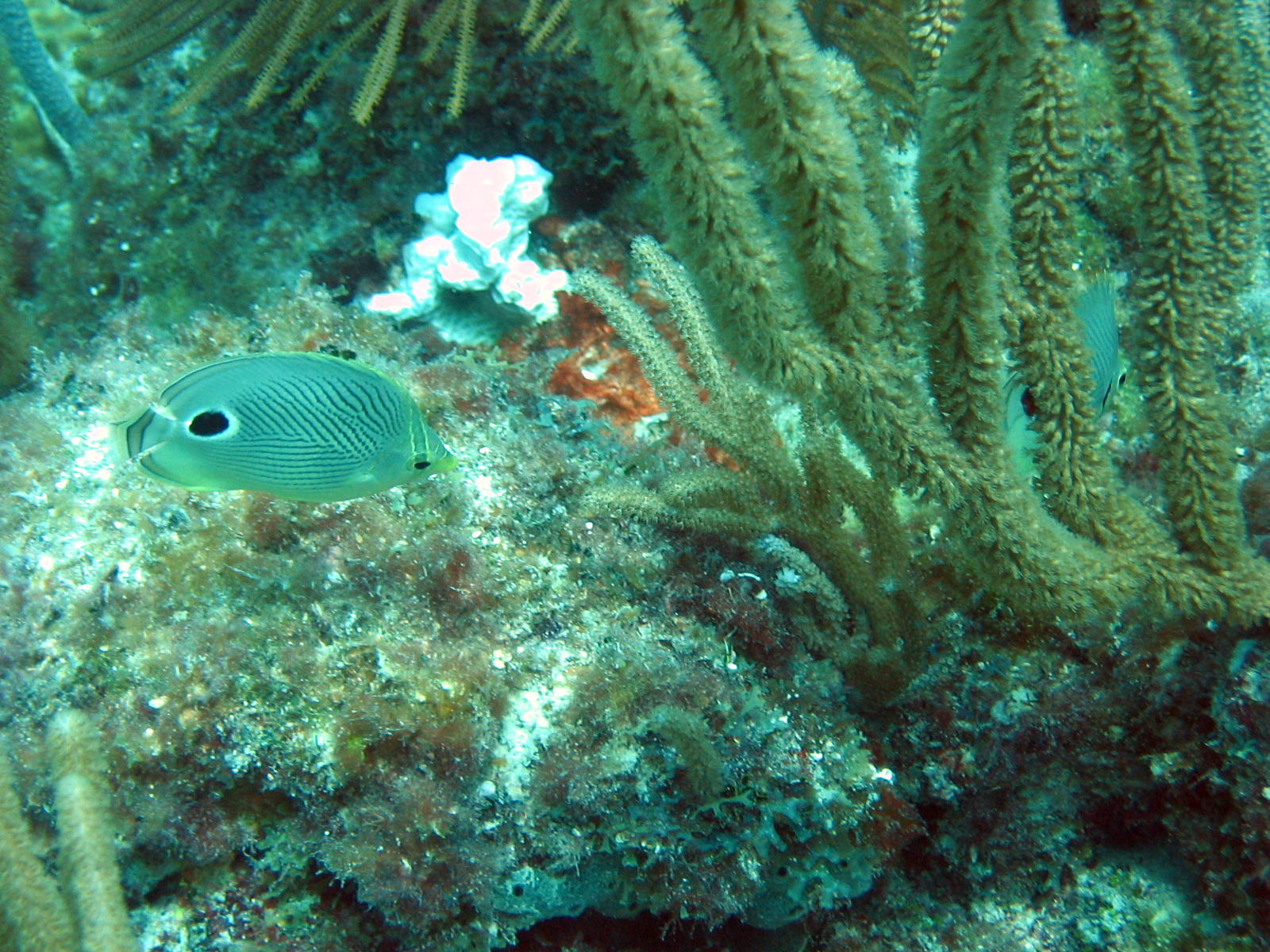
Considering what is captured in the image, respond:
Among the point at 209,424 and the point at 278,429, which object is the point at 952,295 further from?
the point at 209,424

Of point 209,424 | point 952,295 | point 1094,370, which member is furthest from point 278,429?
point 1094,370

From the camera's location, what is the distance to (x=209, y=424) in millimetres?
1780

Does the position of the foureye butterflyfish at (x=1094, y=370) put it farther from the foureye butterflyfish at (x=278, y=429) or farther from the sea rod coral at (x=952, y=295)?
the foureye butterflyfish at (x=278, y=429)

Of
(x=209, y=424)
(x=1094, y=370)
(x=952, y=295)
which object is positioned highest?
(x=952, y=295)

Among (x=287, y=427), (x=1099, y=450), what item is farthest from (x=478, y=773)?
(x=1099, y=450)

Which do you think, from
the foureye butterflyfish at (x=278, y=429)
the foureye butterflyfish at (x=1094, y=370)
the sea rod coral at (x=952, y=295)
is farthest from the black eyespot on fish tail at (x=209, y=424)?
the foureye butterflyfish at (x=1094, y=370)

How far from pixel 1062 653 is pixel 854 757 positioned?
2.63ft

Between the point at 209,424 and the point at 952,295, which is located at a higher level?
the point at 952,295

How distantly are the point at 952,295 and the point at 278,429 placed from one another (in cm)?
180

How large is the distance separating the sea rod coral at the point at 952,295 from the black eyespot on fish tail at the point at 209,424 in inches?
48.7

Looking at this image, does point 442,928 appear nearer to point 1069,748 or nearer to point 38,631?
point 38,631

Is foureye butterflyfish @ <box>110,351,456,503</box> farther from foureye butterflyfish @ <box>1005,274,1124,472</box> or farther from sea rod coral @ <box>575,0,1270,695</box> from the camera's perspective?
foureye butterflyfish @ <box>1005,274,1124,472</box>

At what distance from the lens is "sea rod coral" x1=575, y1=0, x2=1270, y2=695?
59.5 inches

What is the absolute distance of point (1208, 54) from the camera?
2217mm
